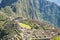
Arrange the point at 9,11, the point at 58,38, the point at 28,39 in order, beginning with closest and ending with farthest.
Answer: the point at 58,38 → the point at 28,39 → the point at 9,11

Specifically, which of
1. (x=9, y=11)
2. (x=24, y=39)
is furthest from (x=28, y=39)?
(x=9, y=11)

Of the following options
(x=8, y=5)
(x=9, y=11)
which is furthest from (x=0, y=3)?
(x=9, y=11)

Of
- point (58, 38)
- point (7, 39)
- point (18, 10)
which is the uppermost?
point (58, 38)

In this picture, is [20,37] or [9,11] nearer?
[20,37]

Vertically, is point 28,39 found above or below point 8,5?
above

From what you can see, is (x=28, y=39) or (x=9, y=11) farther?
(x=9, y=11)

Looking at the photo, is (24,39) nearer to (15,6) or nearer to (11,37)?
(11,37)

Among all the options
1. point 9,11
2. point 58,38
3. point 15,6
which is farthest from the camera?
point 15,6

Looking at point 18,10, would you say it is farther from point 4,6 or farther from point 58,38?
point 58,38

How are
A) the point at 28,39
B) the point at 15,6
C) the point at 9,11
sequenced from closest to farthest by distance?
1. the point at 28,39
2. the point at 9,11
3. the point at 15,6
